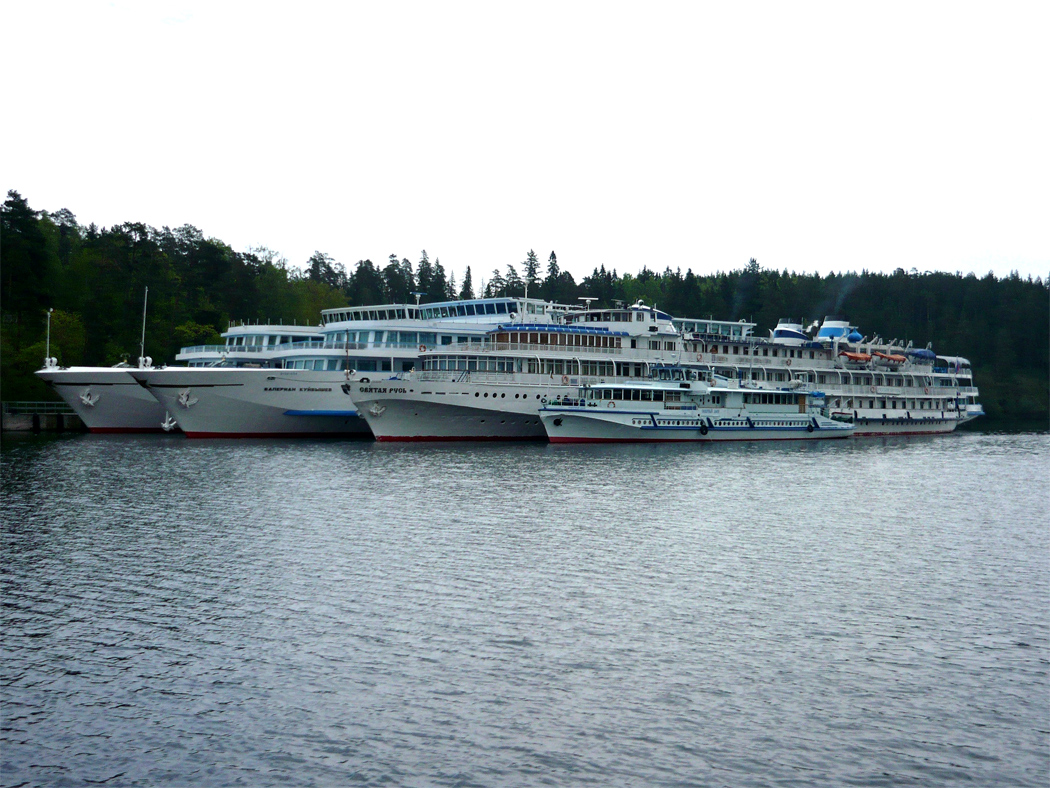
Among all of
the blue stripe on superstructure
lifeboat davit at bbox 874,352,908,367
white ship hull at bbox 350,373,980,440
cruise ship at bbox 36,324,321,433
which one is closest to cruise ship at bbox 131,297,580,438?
white ship hull at bbox 350,373,980,440

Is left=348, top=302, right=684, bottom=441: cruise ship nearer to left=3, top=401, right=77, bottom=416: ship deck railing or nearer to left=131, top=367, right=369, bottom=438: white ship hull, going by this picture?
left=131, top=367, right=369, bottom=438: white ship hull

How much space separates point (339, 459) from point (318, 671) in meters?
37.7

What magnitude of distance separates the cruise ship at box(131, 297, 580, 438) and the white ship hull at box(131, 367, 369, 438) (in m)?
0.07

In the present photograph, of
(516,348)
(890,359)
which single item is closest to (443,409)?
(516,348)

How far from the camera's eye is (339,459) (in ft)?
186

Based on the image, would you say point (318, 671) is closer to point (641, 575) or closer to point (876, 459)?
point (641, 575)

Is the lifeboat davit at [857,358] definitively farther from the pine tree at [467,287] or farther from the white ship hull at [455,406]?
the pine tree at [467,287]

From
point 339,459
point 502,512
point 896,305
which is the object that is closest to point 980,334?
point 896,305

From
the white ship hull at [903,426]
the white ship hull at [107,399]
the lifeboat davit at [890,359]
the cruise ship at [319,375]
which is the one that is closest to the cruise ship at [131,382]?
the white ship hull at [107,399]

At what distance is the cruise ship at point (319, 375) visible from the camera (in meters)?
69.9

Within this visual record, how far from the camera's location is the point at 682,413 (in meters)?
70.4

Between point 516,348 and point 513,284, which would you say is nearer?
point 516,348

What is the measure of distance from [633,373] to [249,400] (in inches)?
1116

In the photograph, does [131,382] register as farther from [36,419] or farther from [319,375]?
[319,375]
